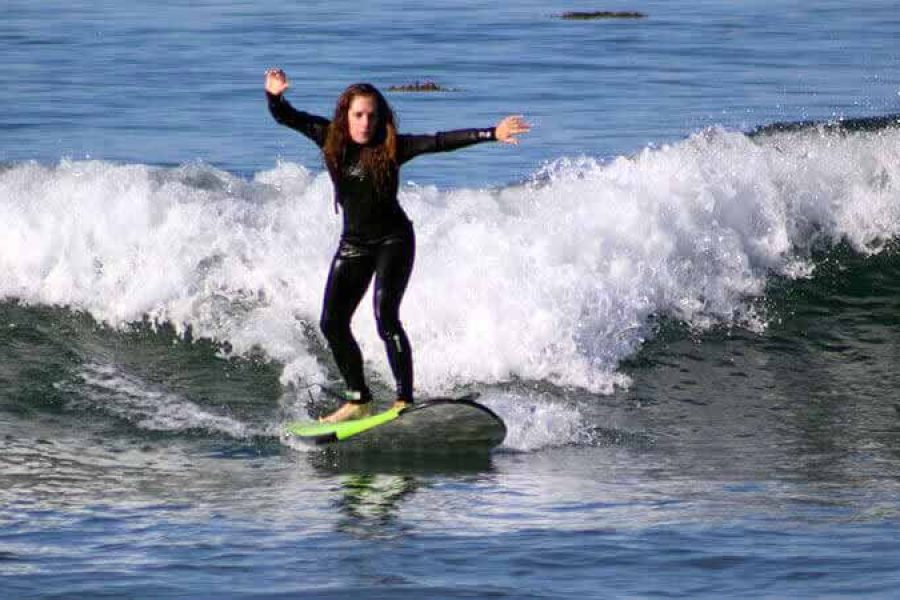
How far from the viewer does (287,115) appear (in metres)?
9.38

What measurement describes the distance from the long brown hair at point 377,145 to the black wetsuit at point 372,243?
0.08 feet

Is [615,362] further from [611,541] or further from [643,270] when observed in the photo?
[611,541]

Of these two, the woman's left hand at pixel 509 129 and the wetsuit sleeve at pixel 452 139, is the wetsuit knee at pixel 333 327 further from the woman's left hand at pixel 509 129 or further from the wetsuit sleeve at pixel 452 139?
the woman's left hand at pixel 509 129

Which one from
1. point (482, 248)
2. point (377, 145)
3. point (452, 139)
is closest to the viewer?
point (452, 139)

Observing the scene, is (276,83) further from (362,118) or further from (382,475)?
(382,475)

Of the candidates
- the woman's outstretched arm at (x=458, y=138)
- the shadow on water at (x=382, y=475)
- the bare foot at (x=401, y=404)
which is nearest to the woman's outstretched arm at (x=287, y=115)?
the woman's outstretched arm at (x=458, y=138)

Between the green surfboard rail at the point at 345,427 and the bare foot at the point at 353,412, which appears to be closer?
the green surfboard rail at the point at 345,427

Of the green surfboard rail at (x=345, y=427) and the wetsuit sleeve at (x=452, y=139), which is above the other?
the wetsuit sleeve at (x=452, y=139)

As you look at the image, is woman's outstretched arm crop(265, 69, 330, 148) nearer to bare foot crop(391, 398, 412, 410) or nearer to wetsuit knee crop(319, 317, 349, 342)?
wetsuit knee crop(319, 317, 349, 342)

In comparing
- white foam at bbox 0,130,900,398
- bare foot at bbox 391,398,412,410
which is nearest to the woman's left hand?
bare foot at bbox 391,398,412,410

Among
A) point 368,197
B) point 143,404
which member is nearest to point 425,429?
point 368,197

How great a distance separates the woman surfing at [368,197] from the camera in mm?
9242

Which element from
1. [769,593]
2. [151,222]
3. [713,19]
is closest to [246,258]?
[151,222]

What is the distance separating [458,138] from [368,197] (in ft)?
1.98
